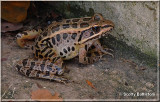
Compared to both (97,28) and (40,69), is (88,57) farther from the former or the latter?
(40,69)

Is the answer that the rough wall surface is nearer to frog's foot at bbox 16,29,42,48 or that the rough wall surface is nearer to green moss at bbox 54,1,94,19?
green moss at bbox 54,1,94,19

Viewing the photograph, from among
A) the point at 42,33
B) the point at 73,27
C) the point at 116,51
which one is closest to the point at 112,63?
the point at 116,51

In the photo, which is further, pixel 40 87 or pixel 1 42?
pixel 1 42

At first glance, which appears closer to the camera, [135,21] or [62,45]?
[135,21]

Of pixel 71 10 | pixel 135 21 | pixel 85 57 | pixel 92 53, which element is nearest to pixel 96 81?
pixel 85 57

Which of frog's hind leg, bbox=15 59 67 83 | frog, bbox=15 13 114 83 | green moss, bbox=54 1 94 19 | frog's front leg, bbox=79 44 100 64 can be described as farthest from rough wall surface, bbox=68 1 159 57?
frog's hind leg, bbox=15 59 67 83

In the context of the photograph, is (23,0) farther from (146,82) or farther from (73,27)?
(146,82)
